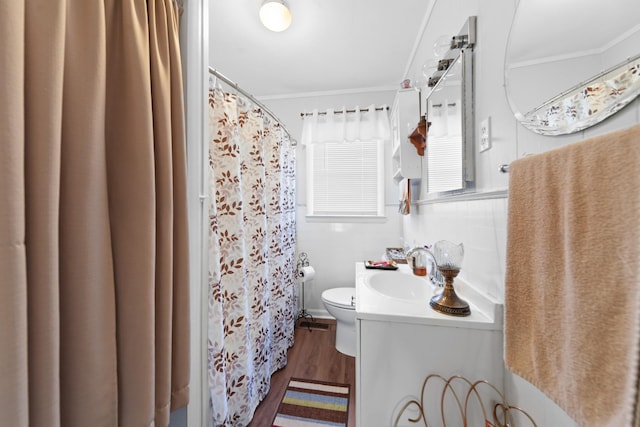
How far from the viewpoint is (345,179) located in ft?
8.35

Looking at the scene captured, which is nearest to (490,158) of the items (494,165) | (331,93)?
(494,165)

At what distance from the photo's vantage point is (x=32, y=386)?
436mm

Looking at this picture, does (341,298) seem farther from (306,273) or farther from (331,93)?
(331,93)

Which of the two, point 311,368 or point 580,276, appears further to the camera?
point 311,368

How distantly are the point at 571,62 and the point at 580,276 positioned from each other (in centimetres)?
54

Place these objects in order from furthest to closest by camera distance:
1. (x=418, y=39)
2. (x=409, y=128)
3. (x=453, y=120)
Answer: (x=418, y=39) < (x=409, y=128) < (x=453, y=120)

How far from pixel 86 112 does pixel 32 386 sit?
55cm

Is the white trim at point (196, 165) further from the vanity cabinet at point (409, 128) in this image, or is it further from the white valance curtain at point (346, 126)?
Answer: the white valance curtain at point (346, 126)

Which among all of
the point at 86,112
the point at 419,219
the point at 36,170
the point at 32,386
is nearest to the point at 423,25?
the point at 419,219

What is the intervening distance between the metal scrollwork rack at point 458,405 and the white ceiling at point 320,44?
6.62ft

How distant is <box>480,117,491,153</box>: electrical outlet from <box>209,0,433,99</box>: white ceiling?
1.09 meters

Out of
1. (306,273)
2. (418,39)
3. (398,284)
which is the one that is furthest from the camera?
(306,273)

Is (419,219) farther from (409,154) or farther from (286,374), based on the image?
(286,374)

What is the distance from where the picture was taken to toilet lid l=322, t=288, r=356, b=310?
70.3 inches
